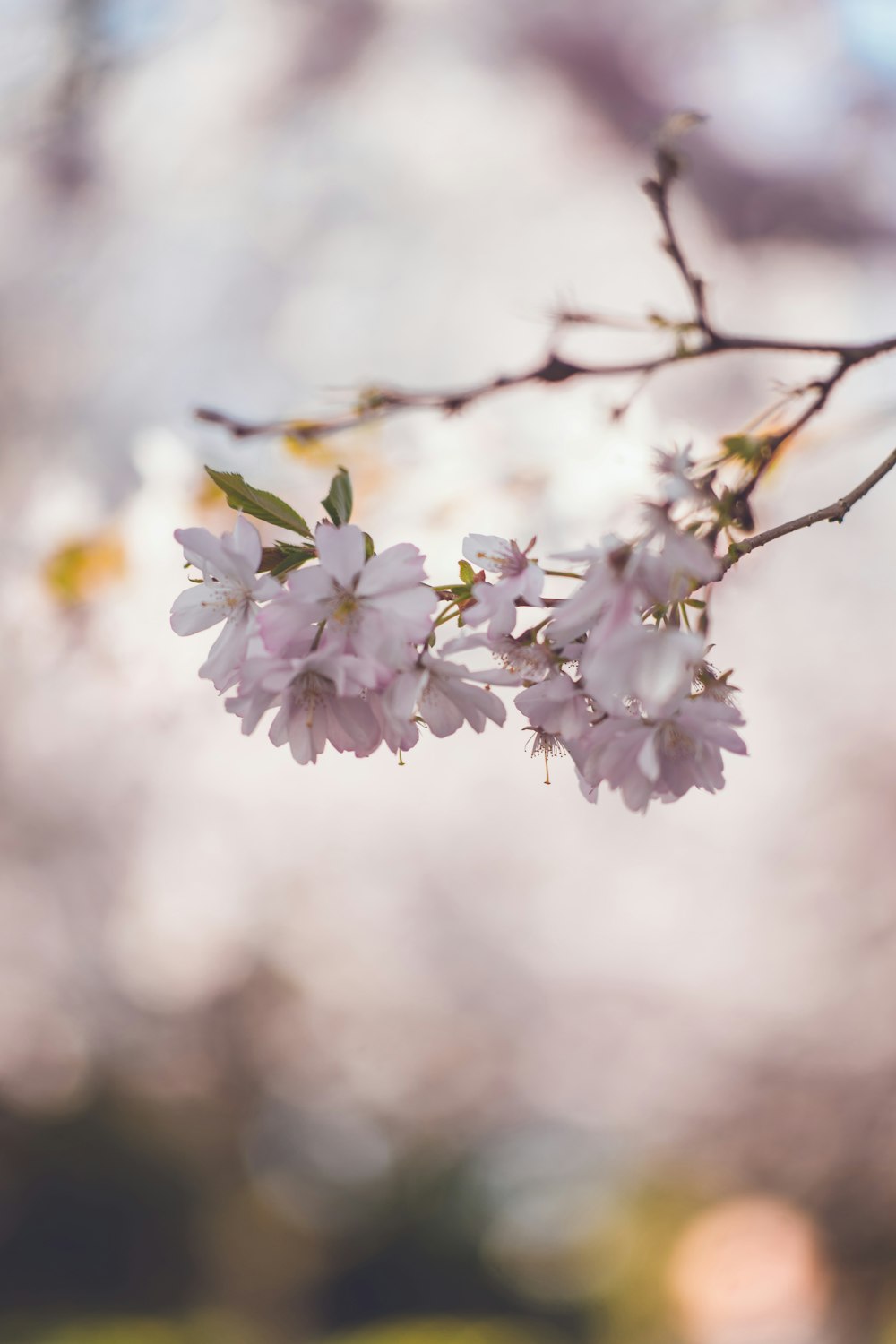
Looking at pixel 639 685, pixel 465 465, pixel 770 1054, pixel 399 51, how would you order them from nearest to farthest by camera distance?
pixel 639 685 → pixel 465 465 → pixel 399 51 → pixel 770 1054

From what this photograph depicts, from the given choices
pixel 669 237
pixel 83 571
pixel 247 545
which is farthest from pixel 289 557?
pixel 83 571

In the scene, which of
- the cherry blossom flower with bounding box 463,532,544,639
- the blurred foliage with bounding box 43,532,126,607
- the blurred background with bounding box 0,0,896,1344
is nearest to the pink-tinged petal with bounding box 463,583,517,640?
the cherry blossom flower with bounding box 463,532,544,639

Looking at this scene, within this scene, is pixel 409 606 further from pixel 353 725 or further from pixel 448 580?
pixel 448 580

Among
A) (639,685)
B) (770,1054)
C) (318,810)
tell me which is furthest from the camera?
(770,1054)

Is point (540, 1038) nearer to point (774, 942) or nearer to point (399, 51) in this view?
point (774, 942)

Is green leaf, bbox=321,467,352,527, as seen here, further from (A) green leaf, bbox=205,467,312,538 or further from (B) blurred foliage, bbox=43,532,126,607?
(B) blurred foliage, bbox=43,532,126,607

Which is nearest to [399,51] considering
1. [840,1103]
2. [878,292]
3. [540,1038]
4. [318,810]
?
[878,292]

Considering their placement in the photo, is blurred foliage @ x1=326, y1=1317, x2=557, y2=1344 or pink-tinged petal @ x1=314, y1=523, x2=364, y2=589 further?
blurred foliage @ x1=326, y1=1317, x2=557, y2=1344
